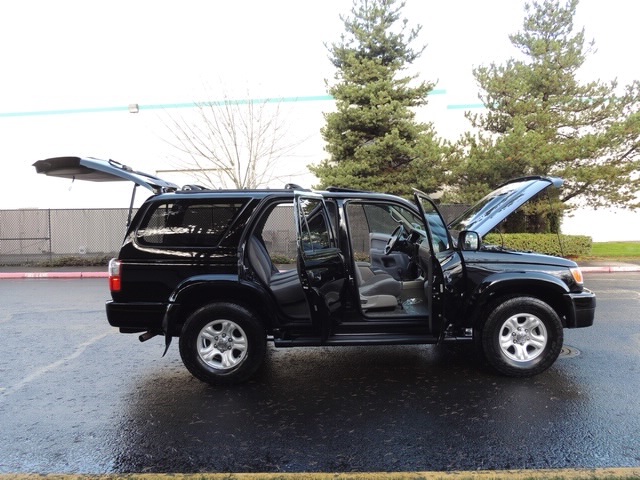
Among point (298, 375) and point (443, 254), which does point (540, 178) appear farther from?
point (298, 375)

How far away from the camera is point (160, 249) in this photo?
4676 mm

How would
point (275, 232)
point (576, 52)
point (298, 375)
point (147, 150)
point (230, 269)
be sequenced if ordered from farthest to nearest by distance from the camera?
point (147, 150) → point (275, 232) → point (576, 52) → point (298, 375) → point (230, 269)

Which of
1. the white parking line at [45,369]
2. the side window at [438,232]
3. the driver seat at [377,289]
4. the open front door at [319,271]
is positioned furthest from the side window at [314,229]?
the white parking line at [45,369]

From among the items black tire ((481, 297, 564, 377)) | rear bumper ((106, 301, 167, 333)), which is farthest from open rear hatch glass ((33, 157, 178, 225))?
black tire ((481, 297, 564, 377))

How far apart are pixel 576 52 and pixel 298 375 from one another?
1660 cm

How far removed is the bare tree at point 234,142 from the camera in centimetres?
→ 1995

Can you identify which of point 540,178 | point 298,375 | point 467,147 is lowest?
point 298,375

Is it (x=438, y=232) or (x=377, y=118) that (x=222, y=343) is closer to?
(x=438, y=232)

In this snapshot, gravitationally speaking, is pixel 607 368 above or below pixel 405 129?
below

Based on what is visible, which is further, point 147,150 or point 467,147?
point 147,150

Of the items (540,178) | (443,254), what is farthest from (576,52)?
(443,254)

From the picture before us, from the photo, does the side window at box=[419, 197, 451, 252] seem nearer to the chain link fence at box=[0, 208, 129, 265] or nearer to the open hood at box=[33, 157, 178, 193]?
the open hood at box=[33, 157, 178, 193]

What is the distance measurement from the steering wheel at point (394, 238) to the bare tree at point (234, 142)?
46.2 ft

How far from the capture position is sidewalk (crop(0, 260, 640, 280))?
44.3 ft
